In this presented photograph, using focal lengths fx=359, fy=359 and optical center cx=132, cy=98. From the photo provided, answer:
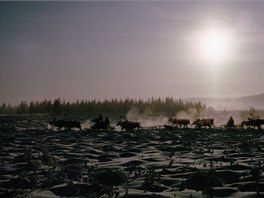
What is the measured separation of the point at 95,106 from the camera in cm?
7344

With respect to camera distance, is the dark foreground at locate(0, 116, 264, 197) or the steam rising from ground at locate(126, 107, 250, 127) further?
the steam rising from ground at locate(126, 107, 250, 127)

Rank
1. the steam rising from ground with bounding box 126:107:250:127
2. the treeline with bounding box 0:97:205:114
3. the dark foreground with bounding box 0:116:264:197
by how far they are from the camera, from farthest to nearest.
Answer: the treeline with bounding box 0:97:205:114 < the steam rising from ground with bounding box 126:107:250:127 < the dark foreground with bounding box 0:116:264:197

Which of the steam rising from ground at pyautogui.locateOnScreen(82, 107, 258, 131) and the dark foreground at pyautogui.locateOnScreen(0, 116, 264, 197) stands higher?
the steam rising from ground at pyautogui.locateOnScreen(82, 107, 258, 131)

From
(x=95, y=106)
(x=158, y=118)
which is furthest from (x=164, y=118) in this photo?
(x=95, y=106)

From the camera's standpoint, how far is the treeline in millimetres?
64062

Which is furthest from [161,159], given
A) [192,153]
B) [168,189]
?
[168,189]

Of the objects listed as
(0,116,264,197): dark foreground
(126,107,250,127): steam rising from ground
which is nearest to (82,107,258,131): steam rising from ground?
(126,107,250,127): steam rising from ground

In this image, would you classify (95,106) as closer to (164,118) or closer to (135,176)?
(164,118)

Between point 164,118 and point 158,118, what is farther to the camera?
point 158,118

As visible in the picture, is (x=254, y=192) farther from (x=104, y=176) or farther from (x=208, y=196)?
(x=104, y=176)

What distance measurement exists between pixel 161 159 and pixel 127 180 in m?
2.73

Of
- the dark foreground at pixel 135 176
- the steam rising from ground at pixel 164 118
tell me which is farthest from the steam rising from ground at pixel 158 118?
the dark foreground at pixel 135 176

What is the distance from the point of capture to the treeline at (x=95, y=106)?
2522 inches

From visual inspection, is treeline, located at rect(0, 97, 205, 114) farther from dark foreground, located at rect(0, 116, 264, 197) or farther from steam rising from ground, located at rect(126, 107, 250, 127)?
dark foreground, located at rect(0, 116, 264, 197)
